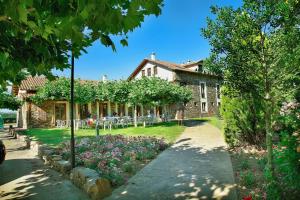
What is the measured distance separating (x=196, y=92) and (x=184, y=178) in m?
30.5

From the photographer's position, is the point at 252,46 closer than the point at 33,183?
Yes

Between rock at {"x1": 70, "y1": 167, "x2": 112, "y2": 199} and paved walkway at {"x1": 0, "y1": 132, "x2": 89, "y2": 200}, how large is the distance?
174 mm

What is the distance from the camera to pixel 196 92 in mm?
36938

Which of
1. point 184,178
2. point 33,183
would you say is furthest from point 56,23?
point 33,183

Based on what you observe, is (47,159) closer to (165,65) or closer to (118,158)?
(118,158)

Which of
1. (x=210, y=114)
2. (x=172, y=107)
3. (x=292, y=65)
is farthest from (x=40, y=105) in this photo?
(x=292, y=65)

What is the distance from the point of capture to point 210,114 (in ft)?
130

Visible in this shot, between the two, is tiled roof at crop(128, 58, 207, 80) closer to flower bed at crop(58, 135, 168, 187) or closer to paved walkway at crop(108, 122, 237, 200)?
flower bed at crop(58, 135, 168, 187)

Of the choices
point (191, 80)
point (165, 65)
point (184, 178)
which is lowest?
point (184, 178)

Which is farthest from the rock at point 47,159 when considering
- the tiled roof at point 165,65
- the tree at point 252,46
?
the tiled roof at point 165,65

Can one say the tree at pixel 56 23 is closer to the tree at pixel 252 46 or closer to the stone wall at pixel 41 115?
the tree at pixel 252 46

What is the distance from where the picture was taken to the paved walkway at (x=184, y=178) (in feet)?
19.3

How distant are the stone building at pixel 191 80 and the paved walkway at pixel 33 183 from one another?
24.6 meters

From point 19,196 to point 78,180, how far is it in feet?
4.49
